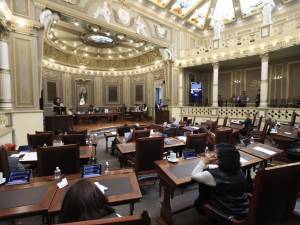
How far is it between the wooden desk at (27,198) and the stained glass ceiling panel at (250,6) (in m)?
12.3

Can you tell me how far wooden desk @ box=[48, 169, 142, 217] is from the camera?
59.4 inches

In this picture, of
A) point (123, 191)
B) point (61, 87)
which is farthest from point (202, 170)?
point (61, 87)

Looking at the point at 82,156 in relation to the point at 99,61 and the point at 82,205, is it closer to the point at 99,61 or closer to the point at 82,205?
the point at 82,205

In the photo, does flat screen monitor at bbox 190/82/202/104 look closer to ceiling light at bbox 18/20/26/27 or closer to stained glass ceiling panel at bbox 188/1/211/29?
stained glass ceiling panel at bbox 188/1/211/29

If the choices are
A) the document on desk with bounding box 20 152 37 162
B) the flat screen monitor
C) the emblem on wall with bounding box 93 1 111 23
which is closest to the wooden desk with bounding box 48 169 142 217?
the document on desk with bounding box 20 152 37 162

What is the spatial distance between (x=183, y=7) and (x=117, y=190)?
11.1 meters

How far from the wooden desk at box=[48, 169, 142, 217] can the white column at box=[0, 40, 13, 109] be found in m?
4.80

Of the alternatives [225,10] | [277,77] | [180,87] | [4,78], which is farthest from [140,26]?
[277,77]

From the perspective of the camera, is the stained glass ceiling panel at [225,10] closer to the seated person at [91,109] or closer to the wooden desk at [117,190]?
the seated person at [91,109]

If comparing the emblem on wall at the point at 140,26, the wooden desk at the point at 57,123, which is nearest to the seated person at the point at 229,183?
the wooden desk at the point at 57,123

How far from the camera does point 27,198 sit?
1.59 metres

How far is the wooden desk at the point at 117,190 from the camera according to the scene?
4.95 ft

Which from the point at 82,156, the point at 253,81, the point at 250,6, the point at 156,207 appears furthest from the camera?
the point at 253,81

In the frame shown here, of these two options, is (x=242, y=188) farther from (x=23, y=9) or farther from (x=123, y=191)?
(x=23, y=9)
